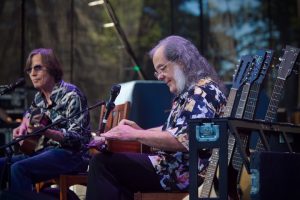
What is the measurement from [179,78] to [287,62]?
2.05ft

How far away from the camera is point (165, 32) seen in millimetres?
9391

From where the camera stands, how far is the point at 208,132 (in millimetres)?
3480

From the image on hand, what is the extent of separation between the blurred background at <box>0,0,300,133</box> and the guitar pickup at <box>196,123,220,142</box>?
3154 millimetres

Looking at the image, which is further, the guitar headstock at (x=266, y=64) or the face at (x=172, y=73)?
the face at (x=172, y=73)

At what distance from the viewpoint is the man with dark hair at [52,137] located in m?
5.07

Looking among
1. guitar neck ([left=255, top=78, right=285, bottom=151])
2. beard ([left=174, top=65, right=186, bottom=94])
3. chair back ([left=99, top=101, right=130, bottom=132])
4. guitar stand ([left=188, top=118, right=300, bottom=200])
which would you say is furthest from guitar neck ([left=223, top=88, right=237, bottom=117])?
chair back ([left=99, top=101, right=130, bottom=132])

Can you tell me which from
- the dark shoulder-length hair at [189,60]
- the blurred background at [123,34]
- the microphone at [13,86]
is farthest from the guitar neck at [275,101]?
the blurred background at [123,34]

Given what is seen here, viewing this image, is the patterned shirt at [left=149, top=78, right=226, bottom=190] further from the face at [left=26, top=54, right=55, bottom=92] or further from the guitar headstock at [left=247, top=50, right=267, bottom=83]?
the face at [left=26, top=54, right=55, bottom=92]

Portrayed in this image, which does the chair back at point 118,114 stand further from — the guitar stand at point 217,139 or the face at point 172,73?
the guitar stand at point 217,139

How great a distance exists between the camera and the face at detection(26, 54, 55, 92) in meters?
5.52

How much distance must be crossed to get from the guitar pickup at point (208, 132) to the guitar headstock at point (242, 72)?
2.42ft

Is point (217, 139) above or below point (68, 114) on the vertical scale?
above

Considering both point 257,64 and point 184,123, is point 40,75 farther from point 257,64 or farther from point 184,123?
point 257,64

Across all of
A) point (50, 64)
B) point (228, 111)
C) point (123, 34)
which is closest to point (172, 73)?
point (228, 111)
